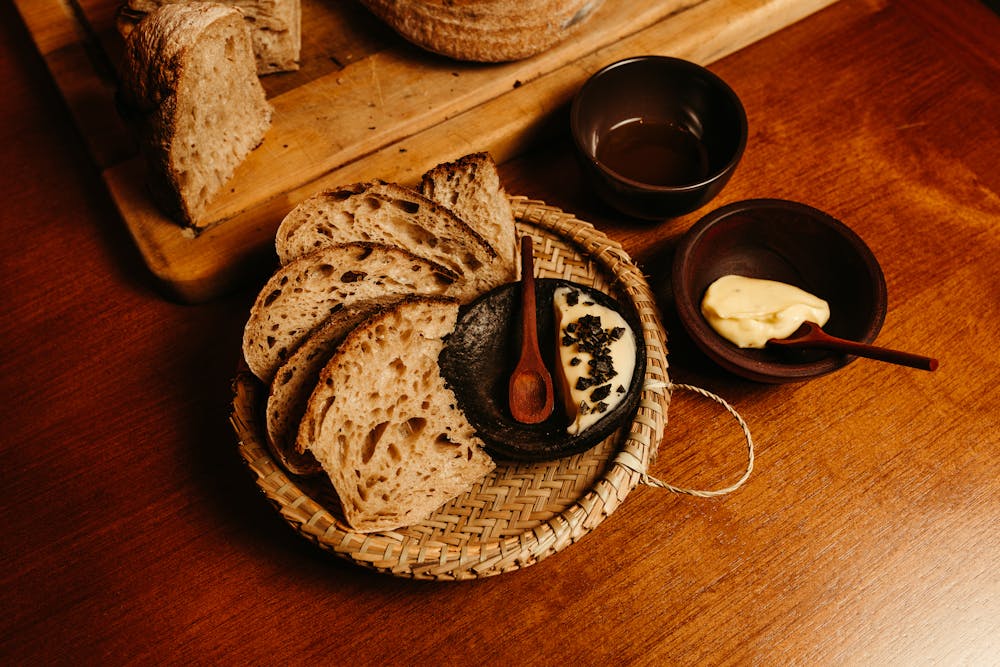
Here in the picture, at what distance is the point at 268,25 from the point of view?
1.88m

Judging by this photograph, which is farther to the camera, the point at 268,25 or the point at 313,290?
the point at 268,25

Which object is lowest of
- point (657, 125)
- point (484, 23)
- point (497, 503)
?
point (497, 503)

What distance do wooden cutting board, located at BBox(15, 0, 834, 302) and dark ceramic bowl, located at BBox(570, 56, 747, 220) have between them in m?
0.15

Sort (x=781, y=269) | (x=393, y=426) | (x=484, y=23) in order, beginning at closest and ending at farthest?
(x=393, y=426)
(x=781, y=269)
(x=484, y=23)

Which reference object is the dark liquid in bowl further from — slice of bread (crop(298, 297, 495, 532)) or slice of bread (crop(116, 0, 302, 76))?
slice of bread (crop(116, 0, 302, 76))

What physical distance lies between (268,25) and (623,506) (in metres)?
1.46

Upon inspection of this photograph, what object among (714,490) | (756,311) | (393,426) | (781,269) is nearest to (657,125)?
(781,269)

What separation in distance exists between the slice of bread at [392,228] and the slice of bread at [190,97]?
0.34m

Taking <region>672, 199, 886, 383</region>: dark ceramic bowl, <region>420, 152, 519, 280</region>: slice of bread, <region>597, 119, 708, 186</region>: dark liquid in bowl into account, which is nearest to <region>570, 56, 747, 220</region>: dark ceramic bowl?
<region>597, 119, 708, 186</region>: dark liquid in bowl

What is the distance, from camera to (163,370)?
1.73 metres

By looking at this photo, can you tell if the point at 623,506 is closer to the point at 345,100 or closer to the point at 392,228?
the point at 392,228

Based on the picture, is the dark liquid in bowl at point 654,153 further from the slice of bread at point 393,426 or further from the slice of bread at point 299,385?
the slice of bread at point 299,385

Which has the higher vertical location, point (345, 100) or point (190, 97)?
point (190, 97)

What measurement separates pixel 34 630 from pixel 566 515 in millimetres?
1064
